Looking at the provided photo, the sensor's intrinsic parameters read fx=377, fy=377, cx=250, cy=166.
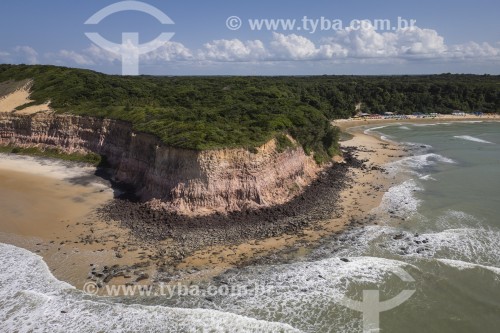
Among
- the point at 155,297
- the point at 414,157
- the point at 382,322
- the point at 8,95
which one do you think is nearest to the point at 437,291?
the point at 382,322

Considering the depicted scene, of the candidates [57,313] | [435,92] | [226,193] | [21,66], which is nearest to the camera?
[57,313]

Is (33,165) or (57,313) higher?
(33,165)

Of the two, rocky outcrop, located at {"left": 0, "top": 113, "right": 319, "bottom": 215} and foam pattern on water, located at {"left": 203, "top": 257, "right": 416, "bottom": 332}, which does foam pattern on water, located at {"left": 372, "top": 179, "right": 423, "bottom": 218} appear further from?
foam pattern on water, located at {"left": 203, "top": 257, "right": 416, "bottom": 332}

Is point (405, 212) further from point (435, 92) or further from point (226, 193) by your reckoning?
point (435, 92)

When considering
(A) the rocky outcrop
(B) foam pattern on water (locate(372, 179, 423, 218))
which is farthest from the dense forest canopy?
(B) foam pattern on water (locate(372, 179, 423, 218))

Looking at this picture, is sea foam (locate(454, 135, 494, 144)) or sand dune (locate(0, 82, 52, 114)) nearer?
sand dune (locate(0, 82, 52, 114))

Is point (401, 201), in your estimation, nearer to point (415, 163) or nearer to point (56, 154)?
point (415, 163)

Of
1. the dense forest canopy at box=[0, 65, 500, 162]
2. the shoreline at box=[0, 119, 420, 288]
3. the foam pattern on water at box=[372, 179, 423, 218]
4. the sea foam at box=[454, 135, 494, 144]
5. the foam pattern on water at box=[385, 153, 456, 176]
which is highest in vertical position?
the dense forest canopy at box=[0, 65, 500, 162]
